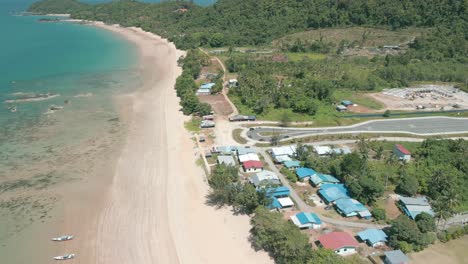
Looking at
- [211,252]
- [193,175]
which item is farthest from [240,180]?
[211,252]

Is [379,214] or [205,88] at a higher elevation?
[205,88]

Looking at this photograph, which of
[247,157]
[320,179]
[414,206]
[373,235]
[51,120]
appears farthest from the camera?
[51,120]

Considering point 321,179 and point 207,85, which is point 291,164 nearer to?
point 321,179

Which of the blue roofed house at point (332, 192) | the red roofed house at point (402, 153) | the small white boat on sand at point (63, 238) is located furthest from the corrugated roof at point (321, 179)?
the small white boat on sand at point (63, 238)

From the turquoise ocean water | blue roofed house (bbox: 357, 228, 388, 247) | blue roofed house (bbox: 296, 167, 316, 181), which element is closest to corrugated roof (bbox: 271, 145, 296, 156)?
blue roofed house (bbox: 296, 167, 316, 181)

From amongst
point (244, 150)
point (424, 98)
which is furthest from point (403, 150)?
point (424, 98)

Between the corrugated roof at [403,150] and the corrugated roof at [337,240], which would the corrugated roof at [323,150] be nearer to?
the corrugated roof at [403,150]

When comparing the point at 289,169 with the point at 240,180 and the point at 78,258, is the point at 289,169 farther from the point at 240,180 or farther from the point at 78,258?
the point at 78,258
